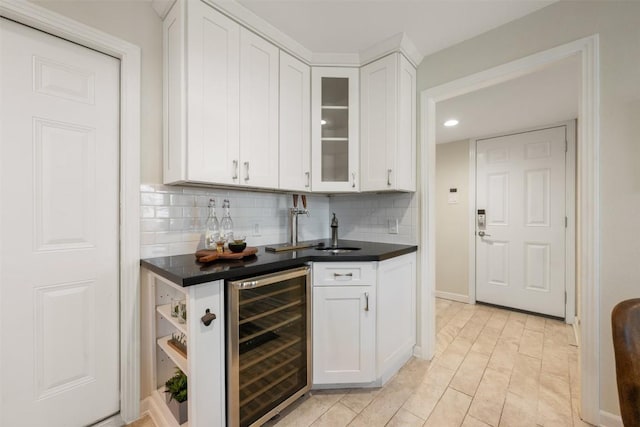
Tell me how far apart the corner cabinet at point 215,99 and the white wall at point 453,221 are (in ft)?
9.77

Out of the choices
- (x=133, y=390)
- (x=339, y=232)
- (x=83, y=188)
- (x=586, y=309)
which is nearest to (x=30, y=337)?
(x=133, y=390)

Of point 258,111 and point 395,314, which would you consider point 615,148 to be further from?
point 258,111

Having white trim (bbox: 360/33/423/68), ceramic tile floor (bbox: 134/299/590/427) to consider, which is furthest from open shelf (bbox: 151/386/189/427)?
white trim (bbox: 360/33/423/68)

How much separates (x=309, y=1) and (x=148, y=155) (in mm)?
1341

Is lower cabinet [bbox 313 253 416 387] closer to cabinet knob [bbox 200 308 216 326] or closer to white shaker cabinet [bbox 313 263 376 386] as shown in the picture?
white shaker cabinet [bbox 313 263 376 386]

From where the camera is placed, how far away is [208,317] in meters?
1.17

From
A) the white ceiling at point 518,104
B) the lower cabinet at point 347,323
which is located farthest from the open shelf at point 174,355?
the white ceiling at point 518,104

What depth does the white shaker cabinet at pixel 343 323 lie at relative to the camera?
5.60 ft

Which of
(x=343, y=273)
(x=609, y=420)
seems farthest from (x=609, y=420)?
(x=343, y=273)

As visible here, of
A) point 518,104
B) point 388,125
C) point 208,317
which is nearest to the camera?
point 208,317

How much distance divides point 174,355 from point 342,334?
971 millimetres

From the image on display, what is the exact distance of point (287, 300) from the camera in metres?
1.60

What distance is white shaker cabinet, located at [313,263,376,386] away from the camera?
5.60 ft

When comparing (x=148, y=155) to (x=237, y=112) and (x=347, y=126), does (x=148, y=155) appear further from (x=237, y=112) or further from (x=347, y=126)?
(x=347, y=126)
